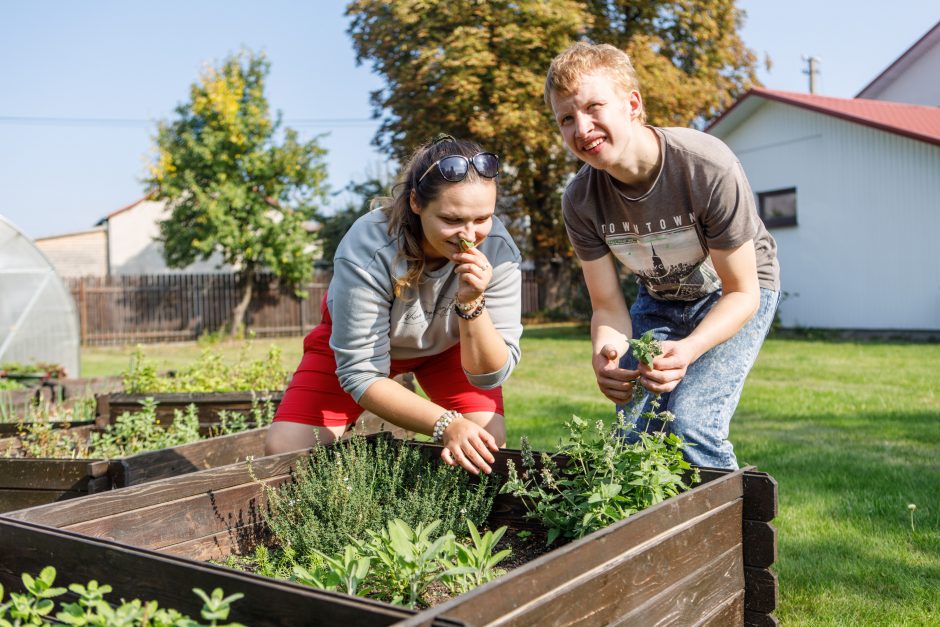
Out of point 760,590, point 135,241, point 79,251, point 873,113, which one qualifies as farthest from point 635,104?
point 79,251

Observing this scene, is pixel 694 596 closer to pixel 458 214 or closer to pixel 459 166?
pixel 458 214

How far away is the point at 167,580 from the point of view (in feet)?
5.13

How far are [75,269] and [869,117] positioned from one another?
30655 millimetres

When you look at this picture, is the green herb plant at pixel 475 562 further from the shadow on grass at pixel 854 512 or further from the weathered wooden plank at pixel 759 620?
the shadow on grass at pixel 854 512

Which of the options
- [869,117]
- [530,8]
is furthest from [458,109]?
[869,117]

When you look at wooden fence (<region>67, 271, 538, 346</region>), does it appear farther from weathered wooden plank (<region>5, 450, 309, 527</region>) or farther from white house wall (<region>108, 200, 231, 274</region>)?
weathered wooden plank (<region>5, 450, 309, 527</region>)

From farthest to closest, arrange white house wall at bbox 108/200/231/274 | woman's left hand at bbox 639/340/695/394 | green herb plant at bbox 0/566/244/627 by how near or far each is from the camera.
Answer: white house wall at bbox 108/200/231/274 → woman's left hand at bbox 639/340/695/394 → green herb plant at bbox 0/566/244/627

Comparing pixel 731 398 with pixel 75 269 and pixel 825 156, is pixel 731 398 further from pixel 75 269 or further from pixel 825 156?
pixel 75 269

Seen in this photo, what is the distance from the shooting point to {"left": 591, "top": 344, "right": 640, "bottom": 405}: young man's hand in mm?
2451

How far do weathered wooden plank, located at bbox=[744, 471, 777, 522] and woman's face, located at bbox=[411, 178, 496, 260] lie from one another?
1057 mm

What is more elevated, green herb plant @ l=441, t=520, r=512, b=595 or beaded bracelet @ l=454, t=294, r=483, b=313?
beaded bracelet @ l=454, t=294, r=483, b=313

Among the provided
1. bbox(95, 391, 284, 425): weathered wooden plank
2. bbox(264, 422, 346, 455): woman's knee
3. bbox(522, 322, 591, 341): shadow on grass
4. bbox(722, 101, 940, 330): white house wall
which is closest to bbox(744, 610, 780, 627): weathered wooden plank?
bbox(264, 422, 346, 455): woman's knee

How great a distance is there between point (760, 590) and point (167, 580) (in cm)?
149

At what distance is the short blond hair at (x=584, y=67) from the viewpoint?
2458 mm
